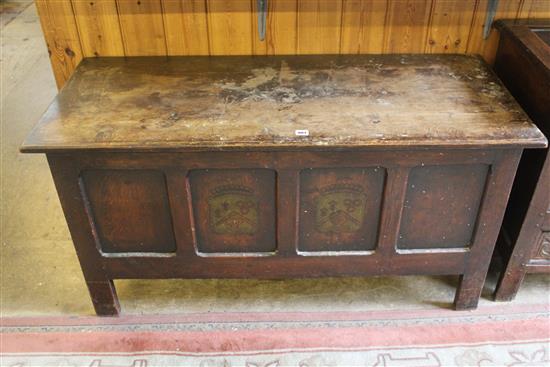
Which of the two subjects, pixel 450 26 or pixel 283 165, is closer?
pixel 283 165

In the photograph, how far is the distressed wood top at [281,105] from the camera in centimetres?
142

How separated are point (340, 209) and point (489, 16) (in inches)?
34.8

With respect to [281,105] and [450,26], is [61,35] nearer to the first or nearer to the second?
[281,105]

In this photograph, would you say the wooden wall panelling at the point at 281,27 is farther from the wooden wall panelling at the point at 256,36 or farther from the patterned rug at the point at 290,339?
the patterned rug at the point at 290,339

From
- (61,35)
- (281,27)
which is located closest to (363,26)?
(281,27)

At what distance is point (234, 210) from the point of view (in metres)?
1.60

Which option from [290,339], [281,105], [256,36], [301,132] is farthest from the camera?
[256,36]

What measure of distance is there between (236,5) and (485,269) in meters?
1.22

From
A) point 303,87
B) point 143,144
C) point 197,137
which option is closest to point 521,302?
point 303,87

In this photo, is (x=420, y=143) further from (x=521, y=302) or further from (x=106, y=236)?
(x=106, y=236)

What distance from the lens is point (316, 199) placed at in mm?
1572

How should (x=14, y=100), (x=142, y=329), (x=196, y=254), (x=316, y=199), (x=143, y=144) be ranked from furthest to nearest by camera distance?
(x=14, y=100)
(x=142, y=329)
(x=196, y=254)
(x=316, y=199)
(x=143, y=144)

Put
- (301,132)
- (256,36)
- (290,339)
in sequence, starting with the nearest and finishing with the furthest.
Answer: (301,132)
(290,339)
(256,36)

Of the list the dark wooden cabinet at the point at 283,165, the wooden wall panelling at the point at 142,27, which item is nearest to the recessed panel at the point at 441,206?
the dark wooden cabinet at the point at 283,165
